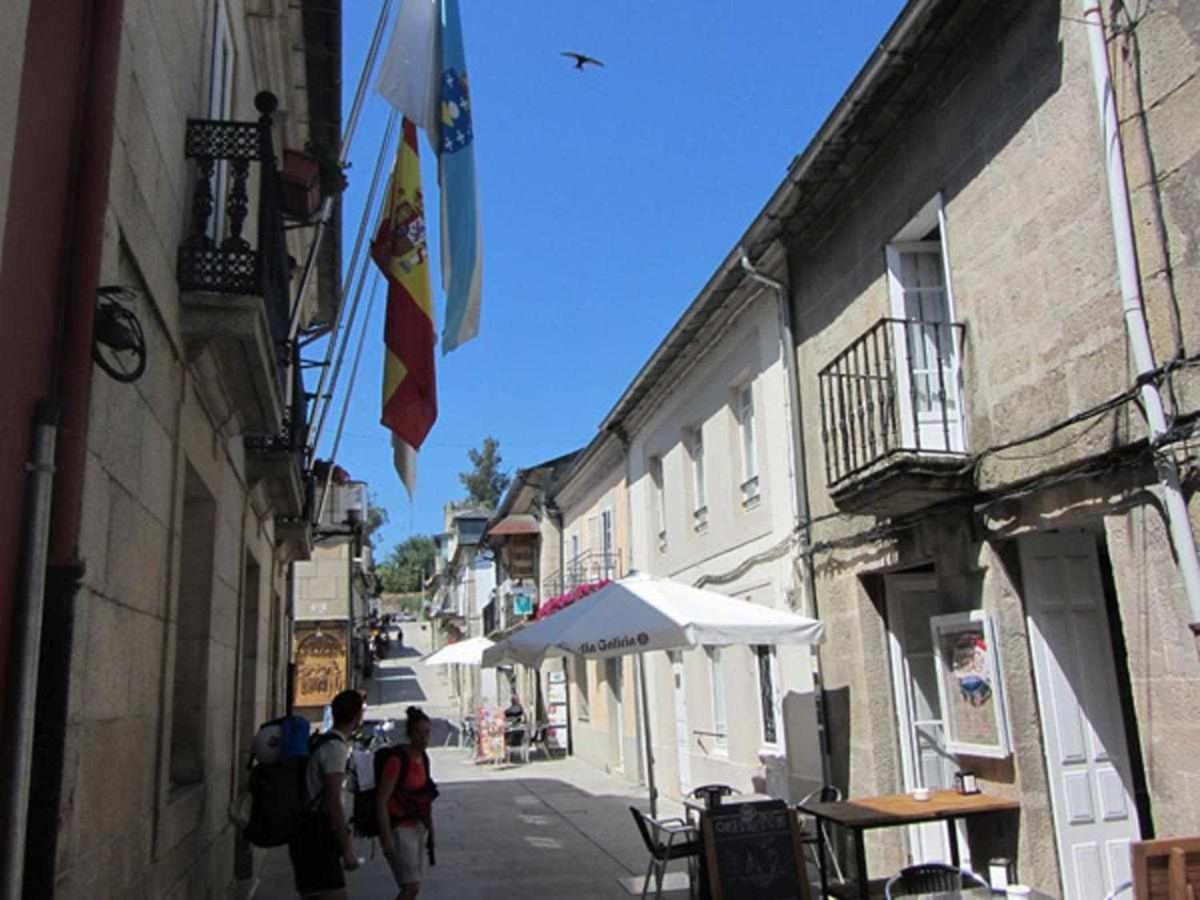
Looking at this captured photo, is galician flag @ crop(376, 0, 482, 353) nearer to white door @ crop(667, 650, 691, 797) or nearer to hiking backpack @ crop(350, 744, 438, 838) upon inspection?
hiking backpack @ crop(350, 744, 438, 838)

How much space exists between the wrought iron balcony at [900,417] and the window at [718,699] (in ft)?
16.6

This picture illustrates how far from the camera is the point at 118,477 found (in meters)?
3.77

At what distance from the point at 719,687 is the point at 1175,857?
8595mm

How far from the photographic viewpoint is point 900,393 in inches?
273

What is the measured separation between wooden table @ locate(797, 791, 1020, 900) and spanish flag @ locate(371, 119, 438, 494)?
3.60 meters

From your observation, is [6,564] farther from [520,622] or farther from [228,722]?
[520,622]

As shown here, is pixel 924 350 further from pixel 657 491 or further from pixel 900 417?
pixel 657 491

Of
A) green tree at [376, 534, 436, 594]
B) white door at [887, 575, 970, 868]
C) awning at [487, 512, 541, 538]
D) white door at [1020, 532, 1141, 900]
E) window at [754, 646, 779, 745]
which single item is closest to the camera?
white door at [1020, 532, 1141, 900]

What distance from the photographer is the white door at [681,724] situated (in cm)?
1338

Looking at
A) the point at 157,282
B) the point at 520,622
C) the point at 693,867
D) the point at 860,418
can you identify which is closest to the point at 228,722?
the point at 693,867

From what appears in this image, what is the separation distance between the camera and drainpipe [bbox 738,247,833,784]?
29.4 feet

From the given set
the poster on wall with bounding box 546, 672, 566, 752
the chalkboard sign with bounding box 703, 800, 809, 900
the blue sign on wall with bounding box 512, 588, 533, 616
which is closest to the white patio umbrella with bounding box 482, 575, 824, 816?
the chalkboard sign with bounding box 703, 800, 809, 900

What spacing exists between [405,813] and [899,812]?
3.02 metres

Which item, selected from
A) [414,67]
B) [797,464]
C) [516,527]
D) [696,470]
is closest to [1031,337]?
[797,464]
